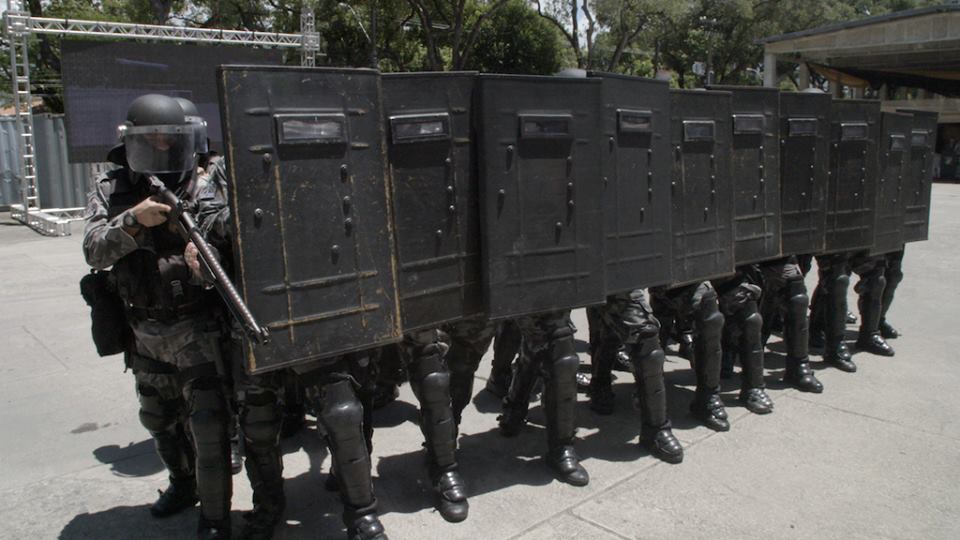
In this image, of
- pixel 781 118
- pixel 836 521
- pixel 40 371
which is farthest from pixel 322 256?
pixel 40 371

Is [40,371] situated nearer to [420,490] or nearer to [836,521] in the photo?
[420,490]

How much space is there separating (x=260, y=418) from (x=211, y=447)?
0.22 metres

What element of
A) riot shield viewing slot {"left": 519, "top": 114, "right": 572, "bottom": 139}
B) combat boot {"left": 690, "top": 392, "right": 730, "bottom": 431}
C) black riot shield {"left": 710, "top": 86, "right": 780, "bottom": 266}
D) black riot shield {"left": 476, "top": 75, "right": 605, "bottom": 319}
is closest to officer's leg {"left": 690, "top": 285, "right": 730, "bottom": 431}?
combat boot {"left": 690, "top": 392, "right": 730, "bottom": 431}

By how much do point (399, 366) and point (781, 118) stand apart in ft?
9.49

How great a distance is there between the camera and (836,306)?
5668mm

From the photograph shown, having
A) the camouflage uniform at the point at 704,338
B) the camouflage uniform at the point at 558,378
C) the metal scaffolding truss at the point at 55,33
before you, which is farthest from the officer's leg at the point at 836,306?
the metal scaffolding truss at the point at 55,33

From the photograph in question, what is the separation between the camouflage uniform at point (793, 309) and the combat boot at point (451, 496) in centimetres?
282

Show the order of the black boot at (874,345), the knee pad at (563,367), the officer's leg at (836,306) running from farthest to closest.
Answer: the black boot at (874,345) → the officer's leg at (836,306) → the knee pad at (563,367)

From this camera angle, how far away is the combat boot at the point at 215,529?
125 inches

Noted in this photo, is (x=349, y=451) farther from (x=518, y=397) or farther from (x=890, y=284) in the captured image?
(x=890, y=284)

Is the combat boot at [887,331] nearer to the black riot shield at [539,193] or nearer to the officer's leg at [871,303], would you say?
the officer's leg at [871,303]

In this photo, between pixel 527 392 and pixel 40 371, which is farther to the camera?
pixel 40 371

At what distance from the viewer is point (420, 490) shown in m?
3.79

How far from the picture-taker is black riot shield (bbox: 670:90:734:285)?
421 centimetres
